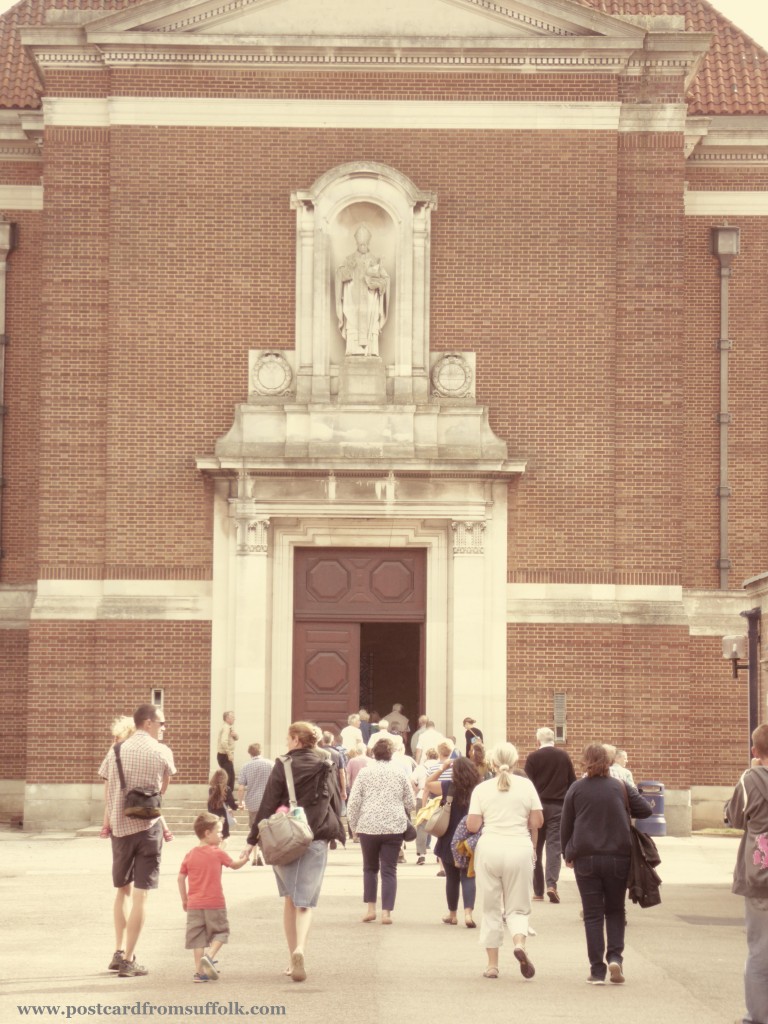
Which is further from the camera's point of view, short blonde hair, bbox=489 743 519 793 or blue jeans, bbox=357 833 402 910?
blue jeans, bbox=357 833 402 910

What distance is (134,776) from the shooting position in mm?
14156

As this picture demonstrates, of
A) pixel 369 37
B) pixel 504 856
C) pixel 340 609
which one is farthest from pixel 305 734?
pixel 369 37

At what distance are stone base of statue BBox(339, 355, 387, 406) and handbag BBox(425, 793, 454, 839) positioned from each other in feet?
39.9

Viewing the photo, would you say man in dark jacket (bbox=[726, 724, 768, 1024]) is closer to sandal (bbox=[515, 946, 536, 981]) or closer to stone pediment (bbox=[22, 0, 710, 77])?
sandal (bbox=[515, 946, 536, 981])

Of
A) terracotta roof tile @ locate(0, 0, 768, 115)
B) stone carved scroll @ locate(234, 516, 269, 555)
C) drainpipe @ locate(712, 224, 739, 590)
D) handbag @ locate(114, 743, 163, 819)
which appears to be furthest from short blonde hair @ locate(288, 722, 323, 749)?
terracotta roof tile @ locate(0, 0, 768, 115)

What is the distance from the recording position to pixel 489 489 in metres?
29.3

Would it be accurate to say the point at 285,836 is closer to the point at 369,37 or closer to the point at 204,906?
the point at 204,906

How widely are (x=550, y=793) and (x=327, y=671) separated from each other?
9980mm

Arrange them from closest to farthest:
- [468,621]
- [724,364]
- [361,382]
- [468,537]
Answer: [468,621], [468,537], [361,382], [724,364]

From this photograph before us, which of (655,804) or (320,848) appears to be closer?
(320,848)

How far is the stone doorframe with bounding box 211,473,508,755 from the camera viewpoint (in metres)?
29.0

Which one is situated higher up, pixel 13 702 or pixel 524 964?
pixel 13 702

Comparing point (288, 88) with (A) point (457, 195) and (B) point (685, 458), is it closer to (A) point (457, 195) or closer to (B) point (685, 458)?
(A) point (457, 195)

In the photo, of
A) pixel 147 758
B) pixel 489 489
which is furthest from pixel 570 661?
pixel 147 758
